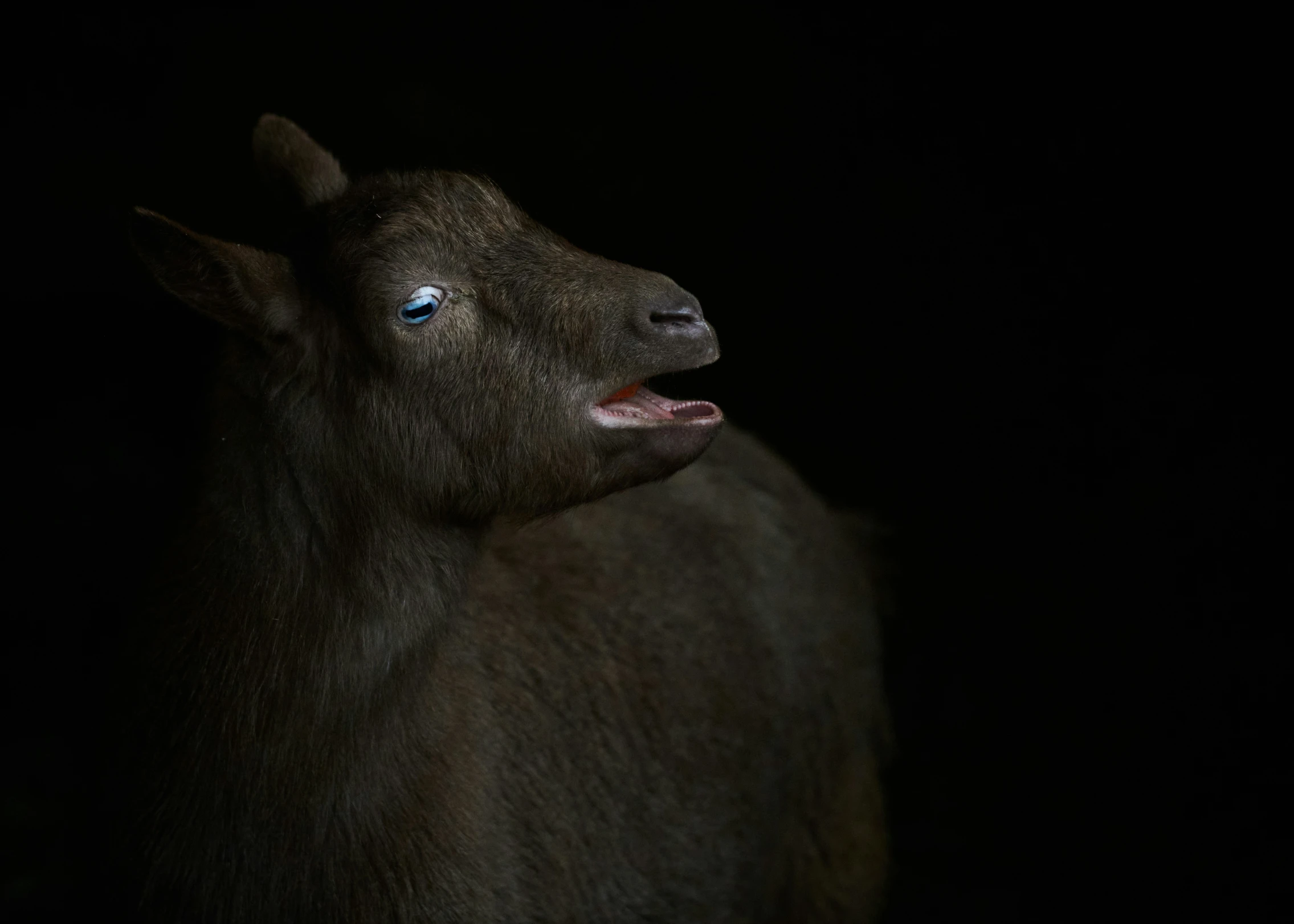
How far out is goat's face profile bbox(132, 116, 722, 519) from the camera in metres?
2.63

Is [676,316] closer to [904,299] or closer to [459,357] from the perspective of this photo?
[459,357]

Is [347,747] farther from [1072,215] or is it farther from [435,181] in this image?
[1072,215]

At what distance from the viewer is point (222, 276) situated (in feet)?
7.88

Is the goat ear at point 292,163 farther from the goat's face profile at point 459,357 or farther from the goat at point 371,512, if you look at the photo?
the goat's face profile at point 459,357

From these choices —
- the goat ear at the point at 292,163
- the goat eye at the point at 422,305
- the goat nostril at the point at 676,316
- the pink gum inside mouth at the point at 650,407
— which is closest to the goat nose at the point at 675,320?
the goat nostril at the point at 676,316

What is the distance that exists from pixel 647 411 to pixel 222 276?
108 centimetres

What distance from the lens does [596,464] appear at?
9.06 ft

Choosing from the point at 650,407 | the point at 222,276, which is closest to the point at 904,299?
the point at 650,407

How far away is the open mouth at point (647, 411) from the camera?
2750mm

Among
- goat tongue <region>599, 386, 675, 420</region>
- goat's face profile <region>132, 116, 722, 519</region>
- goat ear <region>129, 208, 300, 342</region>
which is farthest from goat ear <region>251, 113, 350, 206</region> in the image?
goat tongue <region>599, 386, 675, 420</region>

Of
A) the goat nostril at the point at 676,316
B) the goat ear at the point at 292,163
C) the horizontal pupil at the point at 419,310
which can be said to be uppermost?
the goat ear at the point at 292,163

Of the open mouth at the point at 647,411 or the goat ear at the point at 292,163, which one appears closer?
the open mouth at the point at 647,411

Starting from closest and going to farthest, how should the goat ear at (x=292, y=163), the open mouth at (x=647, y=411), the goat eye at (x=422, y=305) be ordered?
the goat eye at (x=422, y=305), the open mouth at (x=647, y=411), the goat ear at (x=292, y=163)

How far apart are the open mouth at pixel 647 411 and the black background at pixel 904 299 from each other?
1.88 meters
